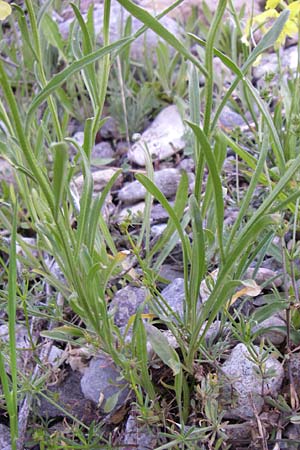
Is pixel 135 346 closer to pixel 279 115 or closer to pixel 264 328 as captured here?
pixel 264 328

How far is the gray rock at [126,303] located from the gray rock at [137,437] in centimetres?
24

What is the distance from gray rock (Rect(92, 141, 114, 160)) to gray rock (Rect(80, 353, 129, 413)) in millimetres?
1001

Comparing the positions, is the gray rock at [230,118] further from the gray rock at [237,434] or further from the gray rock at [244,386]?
the gray rock at [237,434]

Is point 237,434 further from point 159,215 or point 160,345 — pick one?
point 159,215

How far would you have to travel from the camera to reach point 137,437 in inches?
41.9

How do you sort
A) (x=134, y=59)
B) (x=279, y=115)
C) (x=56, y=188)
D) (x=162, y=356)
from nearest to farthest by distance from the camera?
(x=56, y=188)
(x=162, y=356)
(x=279, y=115)
(x=134, y=59)

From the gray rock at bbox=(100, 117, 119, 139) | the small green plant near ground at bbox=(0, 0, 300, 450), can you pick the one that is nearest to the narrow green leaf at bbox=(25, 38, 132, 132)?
the small green plant near ground at bbox=(0, 0, 300, 450)

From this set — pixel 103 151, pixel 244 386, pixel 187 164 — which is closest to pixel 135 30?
pixel 103 151

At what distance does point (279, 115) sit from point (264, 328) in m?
0.67

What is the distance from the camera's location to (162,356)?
101cm

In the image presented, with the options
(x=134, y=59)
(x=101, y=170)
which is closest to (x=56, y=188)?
(x=101, y=170)

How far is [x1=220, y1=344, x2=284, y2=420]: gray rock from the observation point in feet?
3.43

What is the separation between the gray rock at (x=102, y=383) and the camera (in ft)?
3.83

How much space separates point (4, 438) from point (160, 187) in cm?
83
